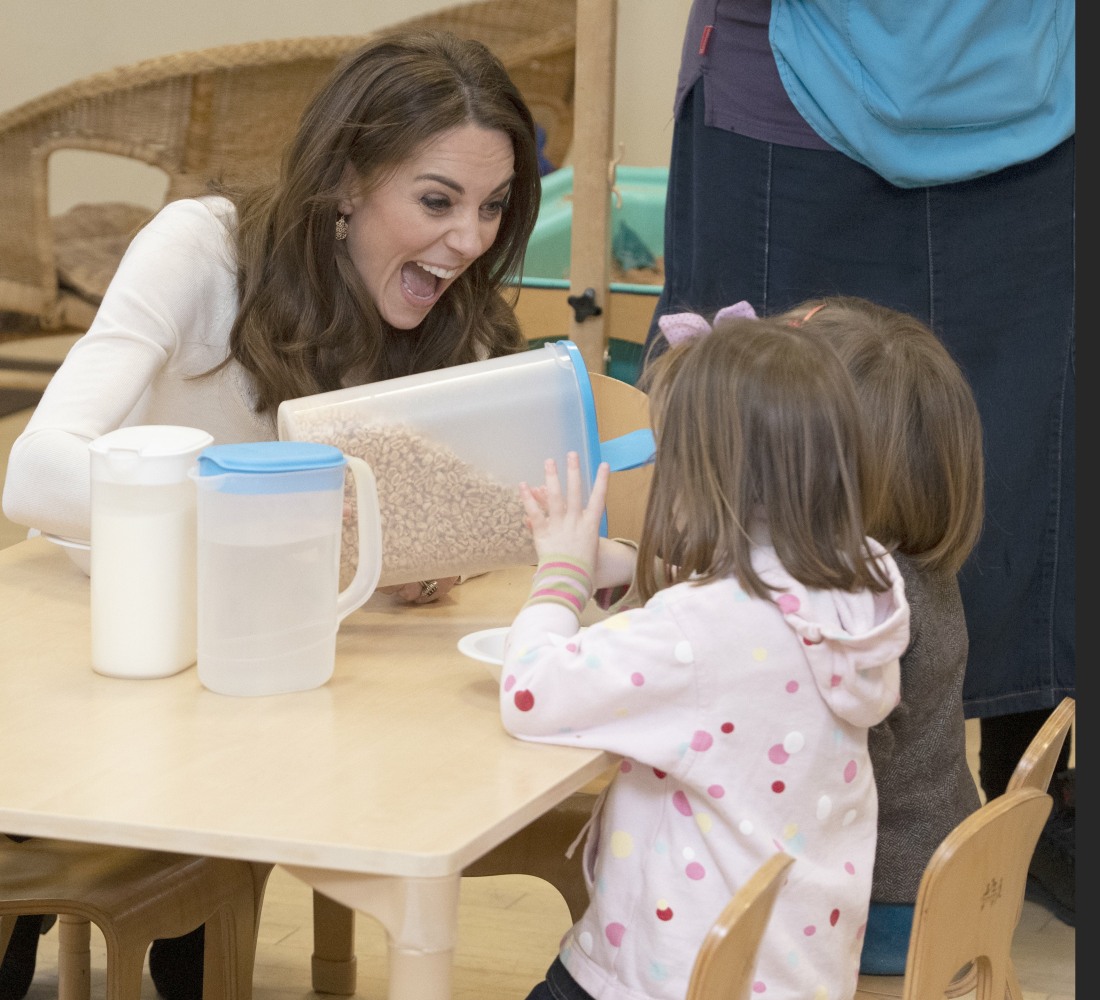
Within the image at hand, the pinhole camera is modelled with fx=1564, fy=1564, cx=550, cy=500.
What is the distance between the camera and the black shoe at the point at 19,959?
5.86 ft

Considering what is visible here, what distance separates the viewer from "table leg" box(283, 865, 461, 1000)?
85cm

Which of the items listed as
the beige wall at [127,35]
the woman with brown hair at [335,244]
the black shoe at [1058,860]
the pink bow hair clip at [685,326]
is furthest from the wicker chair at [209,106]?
the pink bow hair clip at [685,326]

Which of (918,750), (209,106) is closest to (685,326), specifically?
(918,750)

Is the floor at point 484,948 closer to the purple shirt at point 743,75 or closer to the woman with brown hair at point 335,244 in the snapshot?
the woman with brown hair at point 335,244

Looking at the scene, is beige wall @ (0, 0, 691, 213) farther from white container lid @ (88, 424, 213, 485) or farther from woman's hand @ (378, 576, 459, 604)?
white container lid @ (88, 424, 213, 485)

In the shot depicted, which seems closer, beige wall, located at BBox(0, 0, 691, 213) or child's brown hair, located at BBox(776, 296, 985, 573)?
child's brown hair, located at BBox(776, 296, 985, 573)

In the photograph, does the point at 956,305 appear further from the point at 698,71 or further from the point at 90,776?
the point at 90,776

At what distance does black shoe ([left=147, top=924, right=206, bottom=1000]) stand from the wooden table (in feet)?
2.13

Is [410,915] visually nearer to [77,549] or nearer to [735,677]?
[735,677]

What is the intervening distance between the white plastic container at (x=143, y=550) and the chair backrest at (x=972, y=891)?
1.78 ft

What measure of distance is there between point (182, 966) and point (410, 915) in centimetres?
102

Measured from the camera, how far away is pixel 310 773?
0.95m

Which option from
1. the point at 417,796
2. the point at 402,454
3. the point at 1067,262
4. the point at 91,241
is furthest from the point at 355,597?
the point at 91,241

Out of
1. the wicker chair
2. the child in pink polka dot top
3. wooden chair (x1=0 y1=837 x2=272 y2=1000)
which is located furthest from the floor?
the wicker chair
